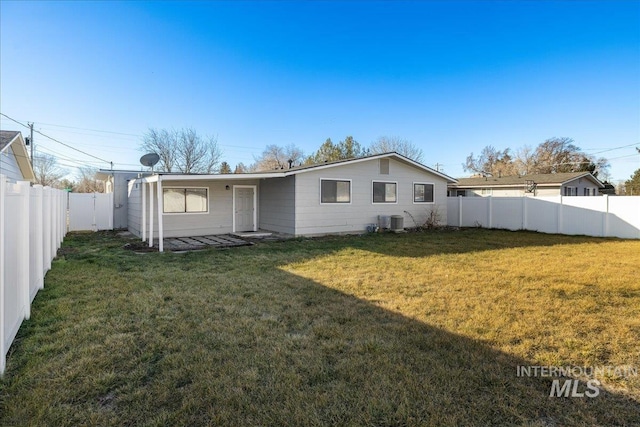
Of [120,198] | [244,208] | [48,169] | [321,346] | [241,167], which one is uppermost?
[241,167]

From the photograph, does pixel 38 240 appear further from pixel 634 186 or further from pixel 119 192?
pixel 634 186

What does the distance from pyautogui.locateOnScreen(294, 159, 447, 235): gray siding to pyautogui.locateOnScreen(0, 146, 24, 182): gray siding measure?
854cm

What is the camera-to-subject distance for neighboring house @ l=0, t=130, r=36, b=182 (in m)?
9.28

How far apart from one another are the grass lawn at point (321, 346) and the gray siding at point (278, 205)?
18.2ft

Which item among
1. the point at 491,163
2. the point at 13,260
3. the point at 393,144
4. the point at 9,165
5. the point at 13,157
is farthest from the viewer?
the point at 491,163

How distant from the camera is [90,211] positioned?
14609 mm

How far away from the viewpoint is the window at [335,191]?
12570mm

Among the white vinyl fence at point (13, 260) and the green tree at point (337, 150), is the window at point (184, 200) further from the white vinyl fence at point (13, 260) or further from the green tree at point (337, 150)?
the green tree at point (337, 150)

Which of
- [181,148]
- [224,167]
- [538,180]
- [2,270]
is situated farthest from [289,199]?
[224,167]

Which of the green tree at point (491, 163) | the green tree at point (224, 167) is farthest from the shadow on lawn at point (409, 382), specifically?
the green tree at point (491, 163)

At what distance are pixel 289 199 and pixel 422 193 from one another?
6.73 meters

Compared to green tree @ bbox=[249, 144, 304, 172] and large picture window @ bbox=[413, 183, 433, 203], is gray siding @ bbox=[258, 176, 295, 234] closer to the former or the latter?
large picture window @ bbox=[413, 183, 433, 203]

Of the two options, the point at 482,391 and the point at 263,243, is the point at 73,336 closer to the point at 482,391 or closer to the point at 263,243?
the point at 482,391

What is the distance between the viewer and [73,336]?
11.2 feet
